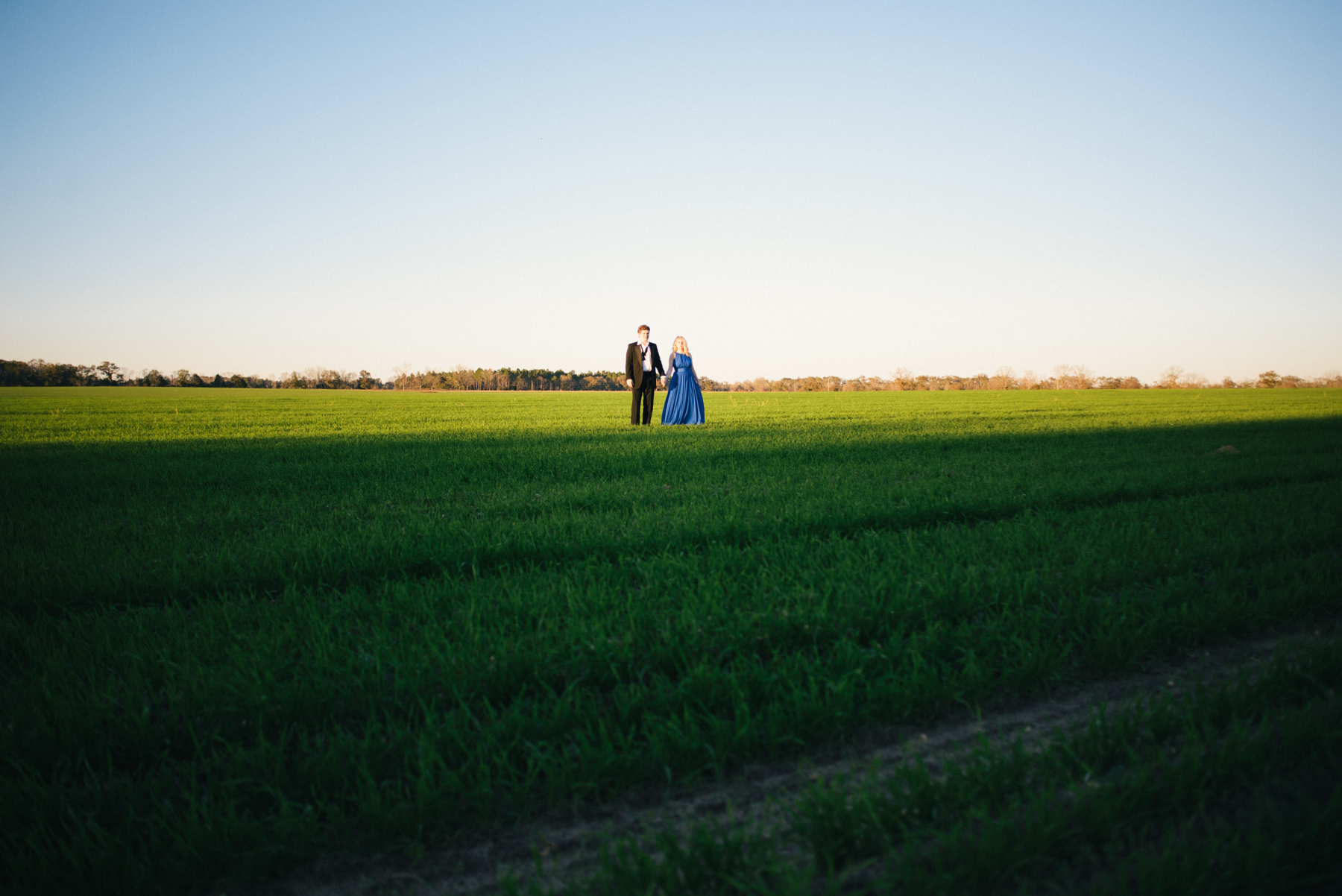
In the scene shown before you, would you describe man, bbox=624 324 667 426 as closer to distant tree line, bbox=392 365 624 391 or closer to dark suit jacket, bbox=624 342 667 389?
dark suit jacket, bbox=624 342 667 389

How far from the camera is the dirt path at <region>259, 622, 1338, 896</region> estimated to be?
1764 millimetres

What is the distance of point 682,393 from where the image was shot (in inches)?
680

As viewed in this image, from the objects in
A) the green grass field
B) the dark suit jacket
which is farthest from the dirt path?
the dark suit jacket

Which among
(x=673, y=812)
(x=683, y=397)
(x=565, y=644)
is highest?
(x=683, y=397)

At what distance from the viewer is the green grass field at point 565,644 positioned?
1915mm

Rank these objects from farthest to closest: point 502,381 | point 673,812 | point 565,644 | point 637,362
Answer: point 502,381
point 637,362
point 565,644
point 673,812

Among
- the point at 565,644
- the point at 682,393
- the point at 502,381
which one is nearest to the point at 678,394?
the point at 682,393

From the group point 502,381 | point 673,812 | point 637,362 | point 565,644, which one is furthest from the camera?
point 502,381

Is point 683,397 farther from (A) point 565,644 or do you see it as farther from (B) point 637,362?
(A) point 565,644

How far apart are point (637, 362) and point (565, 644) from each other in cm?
1286

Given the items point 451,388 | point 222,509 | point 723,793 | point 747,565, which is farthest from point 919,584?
point 451,388

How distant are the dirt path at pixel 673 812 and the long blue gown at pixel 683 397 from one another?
14.8m

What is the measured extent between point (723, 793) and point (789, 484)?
18.0ft

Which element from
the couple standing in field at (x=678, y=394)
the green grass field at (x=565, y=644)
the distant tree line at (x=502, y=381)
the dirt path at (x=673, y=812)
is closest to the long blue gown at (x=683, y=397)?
the couple standing in field at (x=678, y=394)
